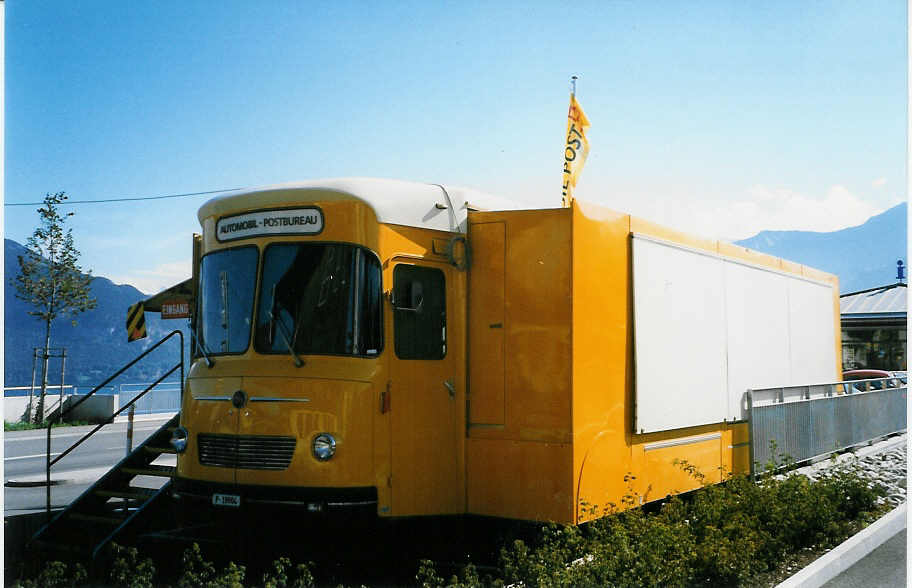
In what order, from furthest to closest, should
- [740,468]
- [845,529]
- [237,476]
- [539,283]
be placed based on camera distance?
[740,468]
[845,529]
[539,283]
[237,476]

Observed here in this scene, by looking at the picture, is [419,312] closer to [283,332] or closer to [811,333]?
[283,332]

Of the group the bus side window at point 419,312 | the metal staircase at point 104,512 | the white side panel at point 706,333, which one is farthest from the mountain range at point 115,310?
the bus side window at point 419,312

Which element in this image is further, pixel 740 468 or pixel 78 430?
pixel 78 430

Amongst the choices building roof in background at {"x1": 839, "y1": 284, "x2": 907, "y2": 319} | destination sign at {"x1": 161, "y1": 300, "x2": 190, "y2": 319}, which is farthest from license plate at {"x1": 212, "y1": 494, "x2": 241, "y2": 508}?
building roof in background at {"x1": 839, "y1": 284, "x2": 907, "y2": 319}

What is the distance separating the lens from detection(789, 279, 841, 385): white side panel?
516 inches

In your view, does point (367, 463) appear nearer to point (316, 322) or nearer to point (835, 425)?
point (316, 322)

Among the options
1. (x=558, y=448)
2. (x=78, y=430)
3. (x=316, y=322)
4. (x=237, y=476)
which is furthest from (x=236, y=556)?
(x=78, y=430)

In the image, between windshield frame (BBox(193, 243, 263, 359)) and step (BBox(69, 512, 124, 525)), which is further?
step (BBox(69, 512, 124, 525))

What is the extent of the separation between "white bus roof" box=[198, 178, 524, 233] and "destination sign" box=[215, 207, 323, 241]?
0.27ft

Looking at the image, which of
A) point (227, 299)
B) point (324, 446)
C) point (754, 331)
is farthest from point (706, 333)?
point (227, 299)

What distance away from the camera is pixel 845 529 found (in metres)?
8.40

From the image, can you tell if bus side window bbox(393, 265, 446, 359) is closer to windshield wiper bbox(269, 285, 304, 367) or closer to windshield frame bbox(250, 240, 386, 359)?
windshield frame bbox(250, 240, 386, 359)

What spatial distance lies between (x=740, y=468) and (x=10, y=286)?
2076cm

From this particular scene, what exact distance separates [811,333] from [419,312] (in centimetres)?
880
